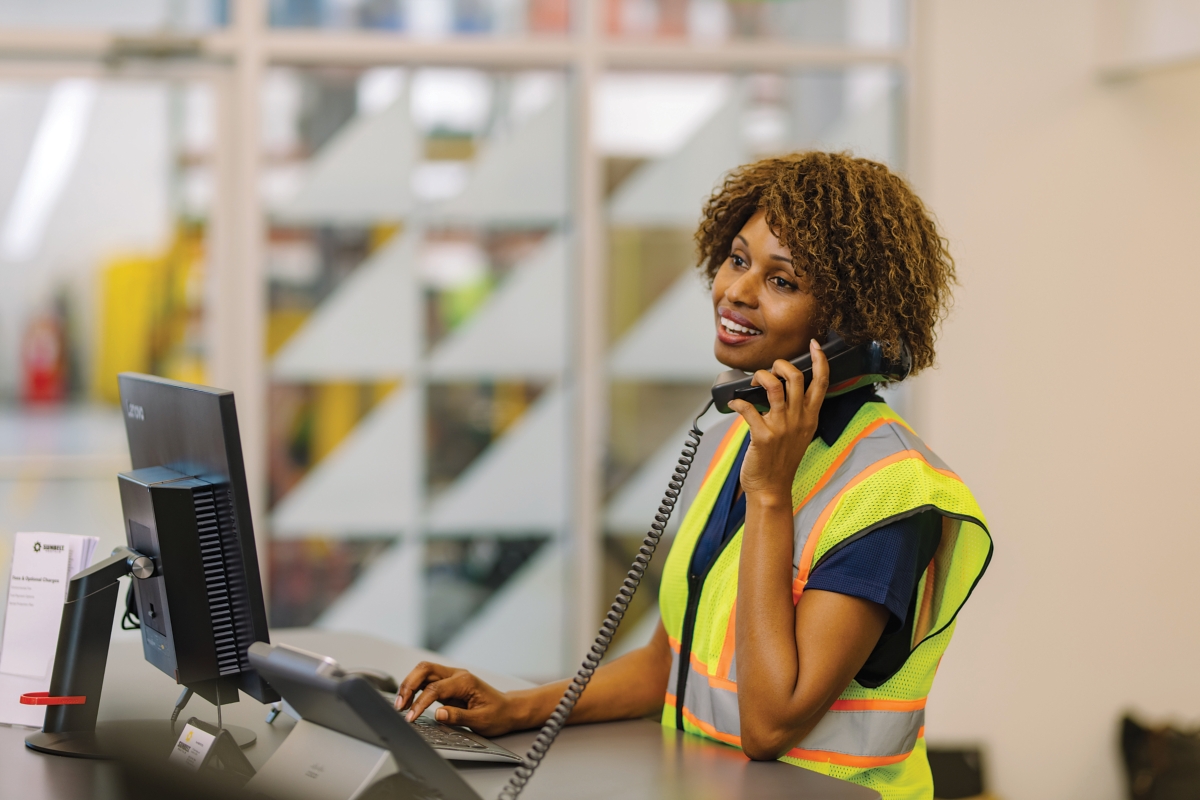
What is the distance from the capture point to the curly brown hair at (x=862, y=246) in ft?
4.88

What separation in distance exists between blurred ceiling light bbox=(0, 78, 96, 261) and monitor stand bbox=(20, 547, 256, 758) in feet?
7.83

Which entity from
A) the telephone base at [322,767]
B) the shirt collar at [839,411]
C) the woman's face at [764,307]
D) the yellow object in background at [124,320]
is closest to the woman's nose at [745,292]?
the woman's face at [764,307]

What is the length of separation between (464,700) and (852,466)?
1.98 feet

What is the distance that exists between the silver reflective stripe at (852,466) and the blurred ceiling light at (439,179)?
2.34 m

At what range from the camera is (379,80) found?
3.51 m

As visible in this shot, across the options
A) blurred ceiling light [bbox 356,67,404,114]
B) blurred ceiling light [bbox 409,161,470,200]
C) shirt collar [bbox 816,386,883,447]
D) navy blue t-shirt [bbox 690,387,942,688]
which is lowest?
navy blue t-shirt [bbox 690,387,942,688]

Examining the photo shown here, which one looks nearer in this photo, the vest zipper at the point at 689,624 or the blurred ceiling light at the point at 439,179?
the vest zipper at the point at 689,624

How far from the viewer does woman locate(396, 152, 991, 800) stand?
1.35m

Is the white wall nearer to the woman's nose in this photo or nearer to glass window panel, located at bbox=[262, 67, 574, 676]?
glass window panel, located at bbox=[262, 67, 574, 676]

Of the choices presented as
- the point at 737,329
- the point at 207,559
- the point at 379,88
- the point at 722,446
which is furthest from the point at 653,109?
the point at 207,559

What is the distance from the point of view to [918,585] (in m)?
1.39

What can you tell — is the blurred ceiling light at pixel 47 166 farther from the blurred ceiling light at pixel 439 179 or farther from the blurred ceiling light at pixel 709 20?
the blurred ceiling light at pixel 709 20

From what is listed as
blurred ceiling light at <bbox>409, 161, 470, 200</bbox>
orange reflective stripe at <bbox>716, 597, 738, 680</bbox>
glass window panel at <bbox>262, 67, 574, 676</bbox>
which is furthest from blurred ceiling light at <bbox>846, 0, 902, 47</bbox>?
orange reflective stripe at <bbox>716, 597, 738, 680</bbox>

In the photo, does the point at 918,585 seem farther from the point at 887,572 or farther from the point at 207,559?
the point at 207,559
